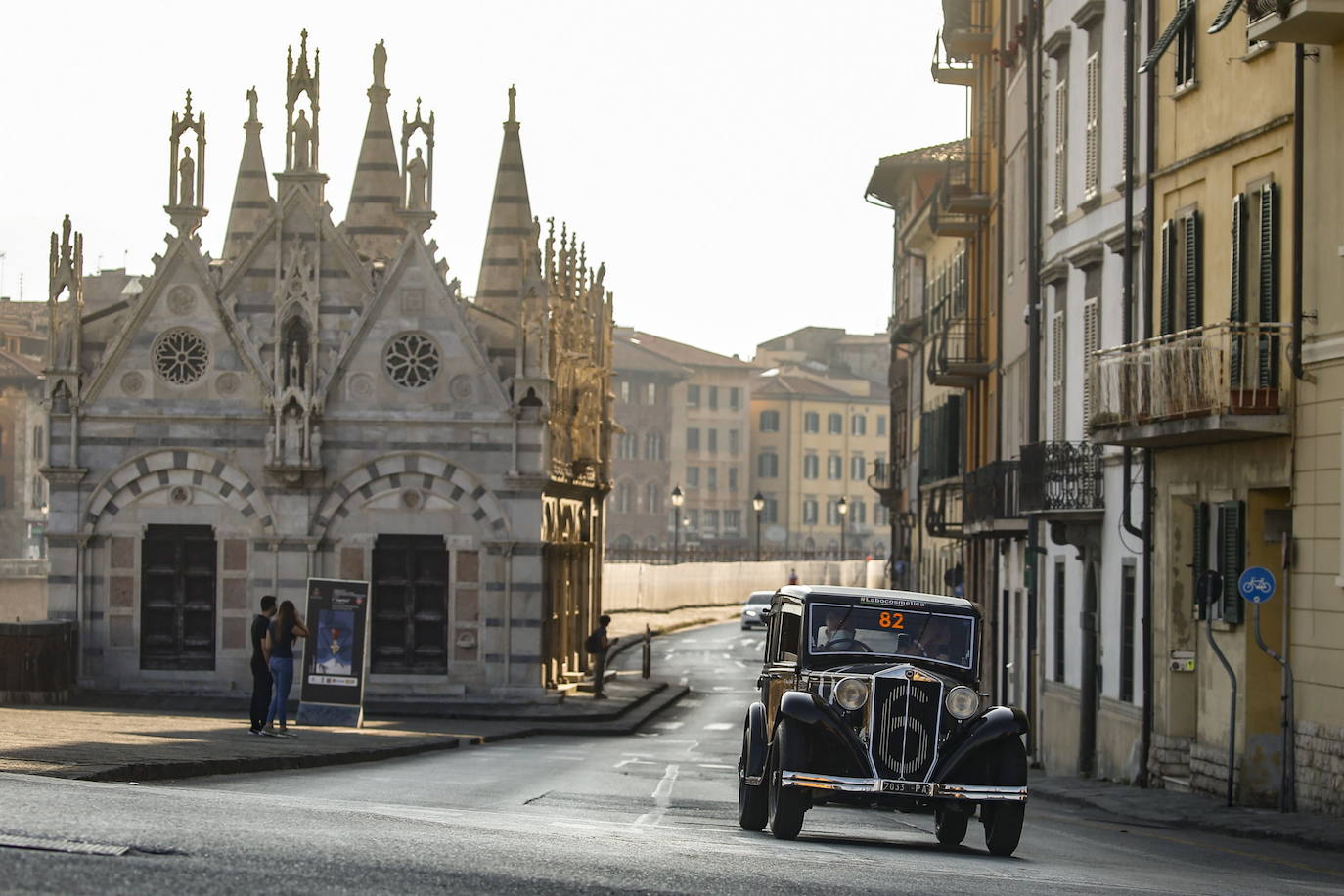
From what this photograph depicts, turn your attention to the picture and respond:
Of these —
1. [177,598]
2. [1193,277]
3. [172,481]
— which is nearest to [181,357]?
[172,481]

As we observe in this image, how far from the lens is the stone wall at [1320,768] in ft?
71.6

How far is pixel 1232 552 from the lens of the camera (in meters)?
25.2

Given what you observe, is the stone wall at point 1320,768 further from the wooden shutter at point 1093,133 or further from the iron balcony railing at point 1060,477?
the wooden shutter at point 1093,133

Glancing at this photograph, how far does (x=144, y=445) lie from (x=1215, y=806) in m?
25.6

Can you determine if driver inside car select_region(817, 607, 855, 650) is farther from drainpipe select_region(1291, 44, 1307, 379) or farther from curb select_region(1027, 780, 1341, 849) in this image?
drainpipe select_region(1291, 44, 1307, 379)

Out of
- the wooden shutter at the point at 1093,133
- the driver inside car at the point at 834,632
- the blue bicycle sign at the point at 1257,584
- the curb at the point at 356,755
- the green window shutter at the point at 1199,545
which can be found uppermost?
the wooden shutter at the point at 1093,133

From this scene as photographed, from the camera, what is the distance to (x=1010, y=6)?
4084cm

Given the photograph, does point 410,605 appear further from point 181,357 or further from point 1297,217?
point 1297,217

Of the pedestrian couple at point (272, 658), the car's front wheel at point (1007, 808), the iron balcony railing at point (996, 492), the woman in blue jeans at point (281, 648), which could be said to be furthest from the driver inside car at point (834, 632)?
the iron balcony railing at point (996, 492)

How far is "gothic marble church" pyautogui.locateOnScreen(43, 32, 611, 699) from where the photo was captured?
4334cm

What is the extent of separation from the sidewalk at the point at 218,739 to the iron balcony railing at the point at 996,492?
27.9ft

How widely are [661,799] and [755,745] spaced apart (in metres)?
4.19

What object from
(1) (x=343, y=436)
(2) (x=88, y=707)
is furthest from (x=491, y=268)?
(2) (x=88, y=707)

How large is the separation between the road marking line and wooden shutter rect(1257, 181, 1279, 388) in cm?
755
